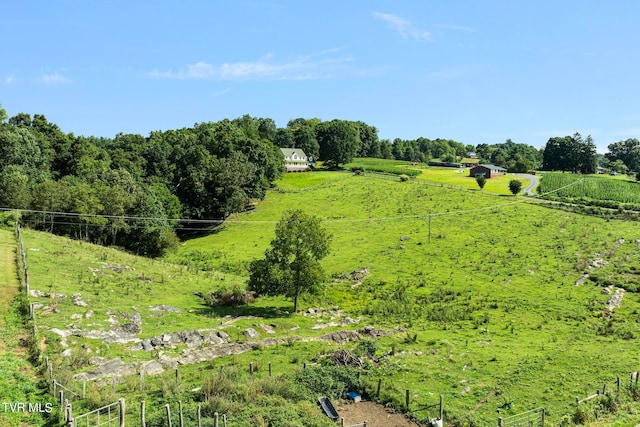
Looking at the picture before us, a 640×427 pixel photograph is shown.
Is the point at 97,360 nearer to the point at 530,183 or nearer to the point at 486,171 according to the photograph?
the point at 530,183

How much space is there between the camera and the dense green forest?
52156mm

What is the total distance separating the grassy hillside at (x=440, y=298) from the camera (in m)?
25.1

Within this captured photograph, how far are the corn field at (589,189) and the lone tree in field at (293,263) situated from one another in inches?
2379

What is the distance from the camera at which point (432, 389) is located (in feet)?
78.5

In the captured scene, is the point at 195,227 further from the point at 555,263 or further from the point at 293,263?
the point at 555,263

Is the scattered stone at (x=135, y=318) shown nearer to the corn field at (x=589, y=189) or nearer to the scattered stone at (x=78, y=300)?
the scattered stone at (x=78, y=300)

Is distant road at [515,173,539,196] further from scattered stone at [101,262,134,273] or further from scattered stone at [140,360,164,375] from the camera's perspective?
scattered stone at [140,360,164,375]

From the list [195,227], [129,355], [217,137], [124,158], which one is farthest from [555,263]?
[124,158]

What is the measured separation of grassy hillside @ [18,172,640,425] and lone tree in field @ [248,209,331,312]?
2.20 meters

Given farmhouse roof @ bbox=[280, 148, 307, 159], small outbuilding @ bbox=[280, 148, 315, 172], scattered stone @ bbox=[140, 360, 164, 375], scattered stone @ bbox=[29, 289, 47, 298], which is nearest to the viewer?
scattered stone @ bbox=[140, 360, 164, 375]

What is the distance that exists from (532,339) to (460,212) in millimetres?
38753

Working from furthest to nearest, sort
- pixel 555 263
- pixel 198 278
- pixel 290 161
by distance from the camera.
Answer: pixel 290 161 → pixel 555 263 → pixel 198 278

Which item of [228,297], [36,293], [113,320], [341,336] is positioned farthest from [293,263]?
[36,293]

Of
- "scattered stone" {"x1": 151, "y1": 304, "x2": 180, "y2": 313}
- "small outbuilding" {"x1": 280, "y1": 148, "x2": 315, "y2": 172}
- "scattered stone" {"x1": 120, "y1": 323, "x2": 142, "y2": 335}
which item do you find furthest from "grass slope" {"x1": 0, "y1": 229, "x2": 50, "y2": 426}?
"small outbuilding" {"x1": 280, "y1": 148, "x2": 315, "y2": 172}
